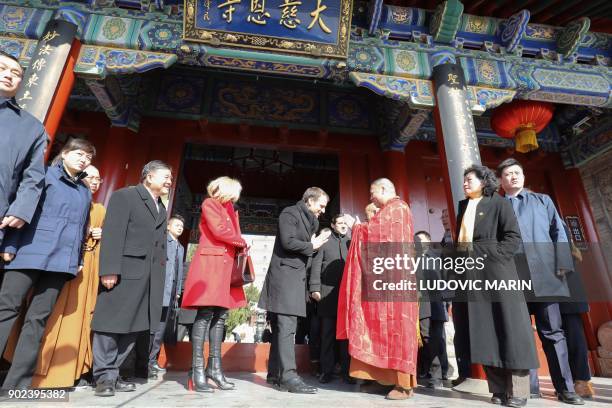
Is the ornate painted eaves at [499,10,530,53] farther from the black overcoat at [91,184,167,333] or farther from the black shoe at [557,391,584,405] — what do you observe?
the black overcoat at [91,184,167,333]

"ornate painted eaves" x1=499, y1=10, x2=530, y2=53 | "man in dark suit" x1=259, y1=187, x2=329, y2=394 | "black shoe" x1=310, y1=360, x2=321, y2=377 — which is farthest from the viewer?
"ornate painted eaves" x1=499, y1=10, x2=530, y2=53

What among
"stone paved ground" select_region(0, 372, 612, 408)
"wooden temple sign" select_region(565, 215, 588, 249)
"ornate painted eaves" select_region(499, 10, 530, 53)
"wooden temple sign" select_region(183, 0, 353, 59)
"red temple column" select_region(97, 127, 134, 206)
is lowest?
"stone paved ground" select_region(0, 372, 612, 408)

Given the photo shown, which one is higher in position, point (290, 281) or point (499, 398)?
point (290, 281)

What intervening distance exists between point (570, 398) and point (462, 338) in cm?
67

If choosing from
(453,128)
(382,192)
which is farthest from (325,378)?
(453,128)

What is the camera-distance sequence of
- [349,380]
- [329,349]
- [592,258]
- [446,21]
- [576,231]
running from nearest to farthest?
[349,380] < [329,349] < [446,21] < [592,258] < [576,231]

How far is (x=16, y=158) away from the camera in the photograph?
5.97ft

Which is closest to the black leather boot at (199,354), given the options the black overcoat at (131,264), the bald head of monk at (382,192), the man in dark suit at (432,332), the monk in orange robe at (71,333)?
the black overcoat at (131,264)

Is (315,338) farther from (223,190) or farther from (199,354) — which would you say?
(223,190)

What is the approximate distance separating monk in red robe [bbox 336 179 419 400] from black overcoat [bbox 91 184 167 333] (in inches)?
47.2

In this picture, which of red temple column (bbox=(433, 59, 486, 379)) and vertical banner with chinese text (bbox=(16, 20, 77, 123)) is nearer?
vertical banner with chinese text (bbox=(16, 20, 77, 123))

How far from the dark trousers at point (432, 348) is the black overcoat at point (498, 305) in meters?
1.19

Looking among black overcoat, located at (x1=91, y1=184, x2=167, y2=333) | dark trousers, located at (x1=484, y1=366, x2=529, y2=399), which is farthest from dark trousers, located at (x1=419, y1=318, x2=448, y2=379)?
black overcoat, located at (x1=91, y1=184, x2=167, y2=333)

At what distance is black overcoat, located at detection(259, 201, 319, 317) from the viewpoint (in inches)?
94.9
